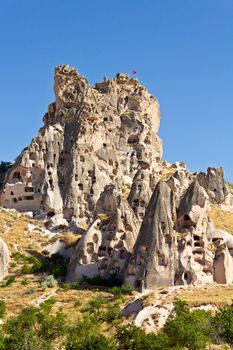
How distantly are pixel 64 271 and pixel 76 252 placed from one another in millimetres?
3223

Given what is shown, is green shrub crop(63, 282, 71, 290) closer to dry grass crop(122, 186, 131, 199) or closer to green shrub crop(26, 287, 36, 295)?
green shrub crop(26, 287, 36, 295)

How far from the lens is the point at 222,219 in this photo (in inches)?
3137

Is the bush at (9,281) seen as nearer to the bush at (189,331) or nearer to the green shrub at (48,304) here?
the green shrub at (48,304)

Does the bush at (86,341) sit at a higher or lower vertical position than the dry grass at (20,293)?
lower

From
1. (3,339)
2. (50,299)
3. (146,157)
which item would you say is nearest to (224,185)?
(146,157)

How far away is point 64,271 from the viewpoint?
58469mm

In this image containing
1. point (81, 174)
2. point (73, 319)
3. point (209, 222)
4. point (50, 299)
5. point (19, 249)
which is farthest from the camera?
point (81, 174)

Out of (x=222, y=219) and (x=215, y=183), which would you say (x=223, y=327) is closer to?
(x=222, y=219)

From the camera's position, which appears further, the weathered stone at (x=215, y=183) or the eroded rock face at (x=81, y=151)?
the weathered stone at (x=215, y=183)

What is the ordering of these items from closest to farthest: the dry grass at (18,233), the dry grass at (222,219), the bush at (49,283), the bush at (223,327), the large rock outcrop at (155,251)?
the bush at (223,327)
the large rock outcrop at (155,251)
the bush at (49,283)
the dry grass at (18,233)
the dry grass at (222,219)

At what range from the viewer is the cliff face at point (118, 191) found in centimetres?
5106

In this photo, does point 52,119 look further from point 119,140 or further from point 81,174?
point 81,174

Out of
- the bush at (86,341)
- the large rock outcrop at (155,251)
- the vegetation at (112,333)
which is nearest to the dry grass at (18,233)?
the large rock outcrop at (155,251)

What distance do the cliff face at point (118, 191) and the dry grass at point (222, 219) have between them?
7127 millimetres
